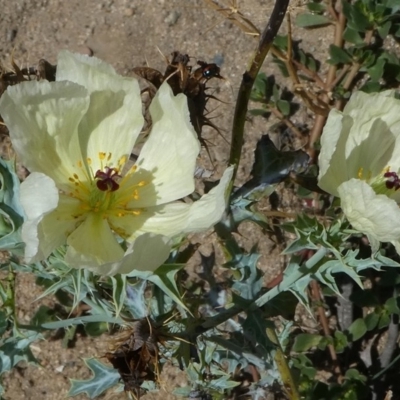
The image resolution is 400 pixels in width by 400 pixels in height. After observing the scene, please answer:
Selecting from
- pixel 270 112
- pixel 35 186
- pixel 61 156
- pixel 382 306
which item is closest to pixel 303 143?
pixel 270 112

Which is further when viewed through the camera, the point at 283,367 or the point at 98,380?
the point at 98,380

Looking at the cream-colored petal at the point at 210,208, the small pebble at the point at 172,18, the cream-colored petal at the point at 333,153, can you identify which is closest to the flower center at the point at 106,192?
the cream-colored petal at the point at 210,208

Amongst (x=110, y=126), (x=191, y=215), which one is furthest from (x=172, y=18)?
(x=191, y=215)

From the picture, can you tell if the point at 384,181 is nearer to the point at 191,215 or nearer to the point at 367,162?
the point at 367,162

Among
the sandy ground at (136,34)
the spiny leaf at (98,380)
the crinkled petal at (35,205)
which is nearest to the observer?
the crinkled petal at (35,205)

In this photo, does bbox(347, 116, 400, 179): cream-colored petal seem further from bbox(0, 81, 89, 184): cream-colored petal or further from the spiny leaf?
the spiny leaf

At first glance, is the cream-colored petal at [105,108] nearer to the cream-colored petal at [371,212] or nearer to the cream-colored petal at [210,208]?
the cream-colored petal at [210,208]
